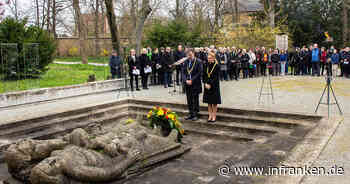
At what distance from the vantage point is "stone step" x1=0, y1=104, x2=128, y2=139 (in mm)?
8938

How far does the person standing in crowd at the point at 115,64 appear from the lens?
53.0 ft

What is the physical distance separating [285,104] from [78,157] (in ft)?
24.3

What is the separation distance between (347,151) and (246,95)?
6.95 metres

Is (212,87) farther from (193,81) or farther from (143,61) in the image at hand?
(143,61)

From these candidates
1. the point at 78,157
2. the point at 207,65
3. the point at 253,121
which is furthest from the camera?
the point at 253,121

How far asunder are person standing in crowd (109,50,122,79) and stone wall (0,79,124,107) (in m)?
0.51

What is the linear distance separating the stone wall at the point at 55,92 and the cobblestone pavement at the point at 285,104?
0.30m

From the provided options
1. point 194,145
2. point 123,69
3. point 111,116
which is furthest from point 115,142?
point 123,69

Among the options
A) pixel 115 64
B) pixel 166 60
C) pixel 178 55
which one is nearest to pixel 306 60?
pixel 178 55

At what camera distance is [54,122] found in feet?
32.3

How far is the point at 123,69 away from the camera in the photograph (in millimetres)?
16656

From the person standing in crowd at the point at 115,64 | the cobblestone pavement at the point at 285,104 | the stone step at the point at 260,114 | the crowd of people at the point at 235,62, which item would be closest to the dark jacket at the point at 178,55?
the crowd of people at the point at 235,62

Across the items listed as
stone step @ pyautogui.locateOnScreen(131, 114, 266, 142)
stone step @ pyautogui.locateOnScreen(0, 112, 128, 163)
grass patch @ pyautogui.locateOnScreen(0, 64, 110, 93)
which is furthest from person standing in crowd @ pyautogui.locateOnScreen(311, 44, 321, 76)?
stone step @ pyautogui.locateOnScreen(0, 112, 128, 163)

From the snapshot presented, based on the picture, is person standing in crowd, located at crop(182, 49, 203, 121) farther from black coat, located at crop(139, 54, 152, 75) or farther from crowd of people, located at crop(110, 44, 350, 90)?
black coat, located at crop(139, 54, 152, 75)
